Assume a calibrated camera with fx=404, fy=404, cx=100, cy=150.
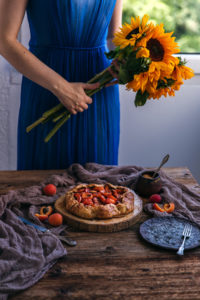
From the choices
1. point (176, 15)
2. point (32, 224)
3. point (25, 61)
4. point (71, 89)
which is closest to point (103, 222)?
point (32, 224)

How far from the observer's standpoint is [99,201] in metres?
1.26

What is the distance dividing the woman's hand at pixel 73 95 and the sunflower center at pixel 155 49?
31 cm

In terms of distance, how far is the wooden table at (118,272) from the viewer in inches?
35.0

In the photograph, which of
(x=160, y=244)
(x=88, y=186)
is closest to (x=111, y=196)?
(x=88, y=186)

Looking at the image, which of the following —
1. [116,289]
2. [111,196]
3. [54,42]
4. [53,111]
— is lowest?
[116,289]

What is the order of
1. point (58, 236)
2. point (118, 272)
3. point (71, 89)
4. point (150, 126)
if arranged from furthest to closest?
point (150, 126) → point (71, 89) → point (58, 236) → point (118, 272)

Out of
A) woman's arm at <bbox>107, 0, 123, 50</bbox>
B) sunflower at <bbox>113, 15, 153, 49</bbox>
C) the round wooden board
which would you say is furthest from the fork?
woman's arm at <bbox>107, 0, 123, 50</bbox>

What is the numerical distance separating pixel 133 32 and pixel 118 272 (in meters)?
0.76

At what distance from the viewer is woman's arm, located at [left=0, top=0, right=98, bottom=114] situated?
4.77ft

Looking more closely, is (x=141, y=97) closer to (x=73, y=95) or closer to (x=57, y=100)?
(x=73, y=95)

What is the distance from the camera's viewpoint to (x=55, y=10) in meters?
1.60

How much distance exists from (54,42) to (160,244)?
1.02m

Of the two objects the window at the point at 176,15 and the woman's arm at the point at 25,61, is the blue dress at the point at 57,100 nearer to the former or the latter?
the woman's arm at the point at 25,61

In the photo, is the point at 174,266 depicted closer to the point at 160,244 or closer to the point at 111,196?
the point at 160,244
